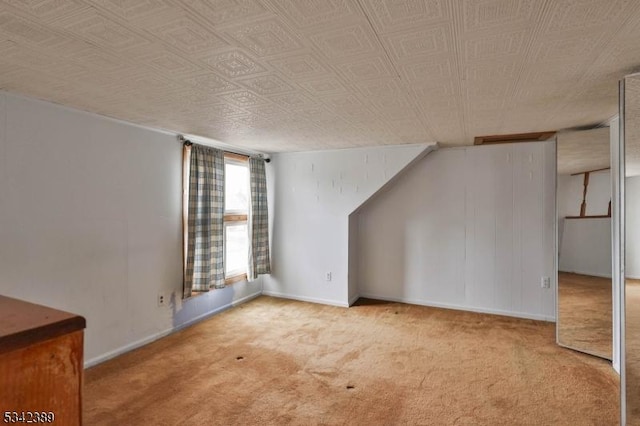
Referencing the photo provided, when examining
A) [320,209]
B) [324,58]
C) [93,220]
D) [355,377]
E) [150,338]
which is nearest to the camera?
[324,58]

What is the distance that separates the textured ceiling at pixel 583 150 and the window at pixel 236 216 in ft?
10.9

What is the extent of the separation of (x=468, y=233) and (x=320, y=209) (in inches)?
70.5

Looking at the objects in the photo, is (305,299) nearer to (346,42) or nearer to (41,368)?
(346,42)

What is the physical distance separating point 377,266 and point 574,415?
2557 millimetres

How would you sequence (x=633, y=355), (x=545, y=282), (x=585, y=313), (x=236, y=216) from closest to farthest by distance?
1. (x=633, y=355)
2. (x=585, y=313)
3. (x=545, y=282)
4. (x=236, y=216)

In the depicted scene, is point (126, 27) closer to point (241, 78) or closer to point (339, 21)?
point (241, 78)

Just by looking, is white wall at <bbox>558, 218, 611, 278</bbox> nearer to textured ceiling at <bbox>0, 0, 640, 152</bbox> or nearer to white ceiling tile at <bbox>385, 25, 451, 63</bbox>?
textured ceiling at <bbox>0, 0, 640, 152</bbox>

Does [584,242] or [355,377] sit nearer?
[355,377]

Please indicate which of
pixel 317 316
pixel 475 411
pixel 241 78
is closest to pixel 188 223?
pixel 317 316

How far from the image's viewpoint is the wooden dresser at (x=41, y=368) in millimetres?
482

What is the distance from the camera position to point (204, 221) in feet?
11.5

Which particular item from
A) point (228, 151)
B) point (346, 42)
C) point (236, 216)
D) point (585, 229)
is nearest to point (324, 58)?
point (346, 42)

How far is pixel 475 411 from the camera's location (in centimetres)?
205

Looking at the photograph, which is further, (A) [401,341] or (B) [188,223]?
(B) [188,223]
